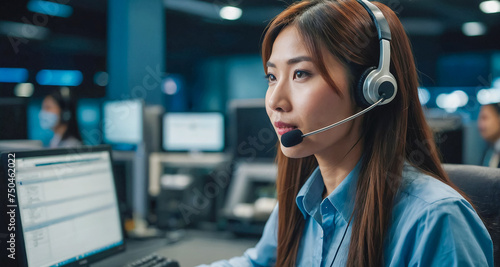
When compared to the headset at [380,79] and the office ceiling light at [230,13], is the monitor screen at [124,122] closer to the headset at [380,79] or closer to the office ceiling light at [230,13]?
the headset at [380,79]

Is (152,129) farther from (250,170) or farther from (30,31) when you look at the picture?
(30,31)

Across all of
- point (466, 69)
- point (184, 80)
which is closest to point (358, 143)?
point (466, 69)

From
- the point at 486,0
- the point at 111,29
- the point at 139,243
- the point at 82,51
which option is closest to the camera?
the point at 139,243

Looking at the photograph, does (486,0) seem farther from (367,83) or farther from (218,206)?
(367,83)

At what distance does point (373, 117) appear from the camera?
2.91 feet

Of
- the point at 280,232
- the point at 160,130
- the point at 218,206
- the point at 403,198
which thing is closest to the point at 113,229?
the point at 280,232

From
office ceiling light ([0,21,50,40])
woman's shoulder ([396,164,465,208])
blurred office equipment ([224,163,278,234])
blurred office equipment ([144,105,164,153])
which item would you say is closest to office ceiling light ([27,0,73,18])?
office ceiling light ([0,21,50,40])

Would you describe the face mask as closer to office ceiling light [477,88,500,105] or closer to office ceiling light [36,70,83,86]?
office ceiling light [36,70,83,86]

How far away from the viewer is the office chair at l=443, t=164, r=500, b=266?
0.88 meters

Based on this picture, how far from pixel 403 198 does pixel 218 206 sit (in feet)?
5.00

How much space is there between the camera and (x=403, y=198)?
77cm

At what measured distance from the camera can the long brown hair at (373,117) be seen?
774 millimetres

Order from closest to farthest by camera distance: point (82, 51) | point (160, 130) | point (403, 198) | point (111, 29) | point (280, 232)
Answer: point (403, 198) < point (280, 232) < point (160, 130) < point (111, 29) < point (82, 51)

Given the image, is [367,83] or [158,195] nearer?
[367,83]
